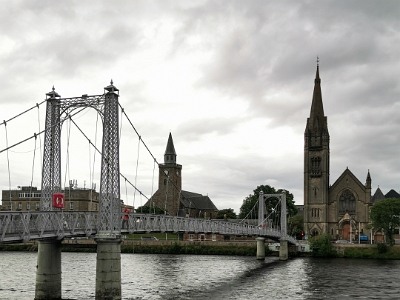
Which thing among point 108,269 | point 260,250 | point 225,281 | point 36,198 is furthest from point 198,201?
point 108,269

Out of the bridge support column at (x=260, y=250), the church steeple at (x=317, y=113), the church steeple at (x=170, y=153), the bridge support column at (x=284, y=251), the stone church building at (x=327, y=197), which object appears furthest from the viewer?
the church steeple at (x=170, y=153)

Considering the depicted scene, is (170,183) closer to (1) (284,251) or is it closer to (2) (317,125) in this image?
(2) (317,125)

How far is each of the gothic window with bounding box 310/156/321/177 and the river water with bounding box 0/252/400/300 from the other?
51277 millimetres

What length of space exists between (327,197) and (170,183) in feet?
149

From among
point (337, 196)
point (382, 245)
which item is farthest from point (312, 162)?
point (382, 245)

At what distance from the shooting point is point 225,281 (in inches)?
2285

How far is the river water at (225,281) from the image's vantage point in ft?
155

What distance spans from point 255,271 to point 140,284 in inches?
880

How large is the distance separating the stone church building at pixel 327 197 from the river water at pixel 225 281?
45860 millimetres

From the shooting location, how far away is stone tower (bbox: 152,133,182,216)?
148 metres

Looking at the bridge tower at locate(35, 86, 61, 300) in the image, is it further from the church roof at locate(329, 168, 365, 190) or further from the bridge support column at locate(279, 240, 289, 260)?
the church roof at locate(329, 168, 365, 190)

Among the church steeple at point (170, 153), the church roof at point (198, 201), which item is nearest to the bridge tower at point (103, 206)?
the church steeple at point (170, 153)

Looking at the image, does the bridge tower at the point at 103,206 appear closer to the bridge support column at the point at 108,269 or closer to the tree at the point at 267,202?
the bridge support column at the point at 108,269

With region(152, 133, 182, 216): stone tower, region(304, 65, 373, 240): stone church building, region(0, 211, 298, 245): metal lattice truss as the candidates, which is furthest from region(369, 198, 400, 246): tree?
region(152, 133, 182, 216): stone tower
